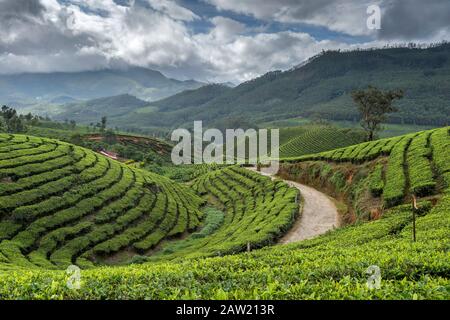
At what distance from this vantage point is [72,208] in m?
43.9

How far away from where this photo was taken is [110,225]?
144 feet

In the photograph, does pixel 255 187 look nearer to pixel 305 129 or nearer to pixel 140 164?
pixel 140 164

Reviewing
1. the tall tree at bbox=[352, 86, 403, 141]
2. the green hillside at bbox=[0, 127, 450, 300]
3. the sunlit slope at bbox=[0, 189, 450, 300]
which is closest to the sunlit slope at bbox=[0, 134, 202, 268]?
the green hillside at bbox=[0, 127, 450, 300]

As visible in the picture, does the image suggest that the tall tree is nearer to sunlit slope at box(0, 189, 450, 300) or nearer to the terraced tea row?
the terraced tea row

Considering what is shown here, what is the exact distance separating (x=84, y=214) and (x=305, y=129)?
162531 mm

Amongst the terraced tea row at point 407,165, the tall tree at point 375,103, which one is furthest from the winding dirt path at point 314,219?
the tall tree at point 375,103

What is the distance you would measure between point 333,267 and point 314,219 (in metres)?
31.7

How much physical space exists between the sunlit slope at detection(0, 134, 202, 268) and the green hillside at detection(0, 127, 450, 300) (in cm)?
458

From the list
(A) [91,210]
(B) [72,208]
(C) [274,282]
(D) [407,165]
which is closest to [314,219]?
(D) [407,165]

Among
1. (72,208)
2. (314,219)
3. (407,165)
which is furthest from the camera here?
(72,208)

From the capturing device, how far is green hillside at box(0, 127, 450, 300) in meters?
9.41

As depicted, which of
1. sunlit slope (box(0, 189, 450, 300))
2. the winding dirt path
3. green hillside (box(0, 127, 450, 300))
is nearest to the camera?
sunlit slope (box(0, 189, 450, 300))

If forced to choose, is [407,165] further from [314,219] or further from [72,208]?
[72,208]

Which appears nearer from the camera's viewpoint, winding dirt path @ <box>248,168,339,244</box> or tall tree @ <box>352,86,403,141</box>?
winding dirt path @ <box>248,168,339,244</box>
